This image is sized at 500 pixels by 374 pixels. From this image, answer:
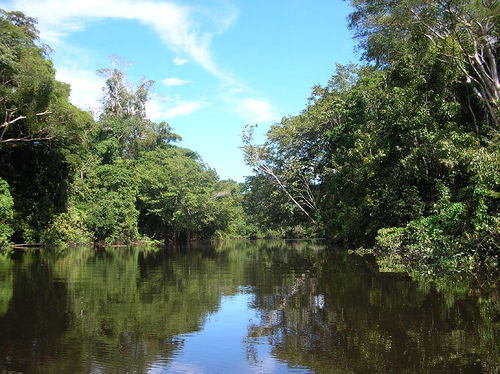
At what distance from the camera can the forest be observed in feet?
43.3

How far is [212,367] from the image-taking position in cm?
373

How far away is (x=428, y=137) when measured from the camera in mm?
14500

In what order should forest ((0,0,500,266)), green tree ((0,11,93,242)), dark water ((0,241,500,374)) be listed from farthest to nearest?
green tree ((0,11,93,242)) → forest ((0,0,500,266)) → dark water ((0,241,500,374))

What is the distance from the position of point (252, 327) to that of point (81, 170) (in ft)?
99.3

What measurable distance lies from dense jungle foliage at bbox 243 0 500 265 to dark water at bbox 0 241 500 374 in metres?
3.44

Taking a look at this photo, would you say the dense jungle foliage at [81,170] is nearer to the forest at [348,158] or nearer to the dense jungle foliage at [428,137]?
the forest at [348,158]

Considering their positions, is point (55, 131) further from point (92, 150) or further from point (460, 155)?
point (460, 155)

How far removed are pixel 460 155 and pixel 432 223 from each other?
241 centimetres

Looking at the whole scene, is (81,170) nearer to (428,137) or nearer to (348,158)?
(348,158)

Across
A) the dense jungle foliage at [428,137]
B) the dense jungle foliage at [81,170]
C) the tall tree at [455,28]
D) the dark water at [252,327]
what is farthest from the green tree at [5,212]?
the tall tree at [455,28]

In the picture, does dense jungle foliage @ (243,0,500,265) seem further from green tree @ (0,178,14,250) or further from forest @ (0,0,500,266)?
green tree @ (0,178,14,250)

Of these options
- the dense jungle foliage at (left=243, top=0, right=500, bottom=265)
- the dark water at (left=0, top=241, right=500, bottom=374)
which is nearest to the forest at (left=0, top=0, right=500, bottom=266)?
the dense jungle foliage at (left=243, top=0, right=500, bottom=265)

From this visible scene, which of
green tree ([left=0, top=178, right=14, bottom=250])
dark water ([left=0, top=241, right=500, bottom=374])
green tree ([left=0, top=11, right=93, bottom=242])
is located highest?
green tree ([left=0, top=11, right=93, bottom=242])

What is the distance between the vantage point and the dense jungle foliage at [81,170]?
19.8 m
